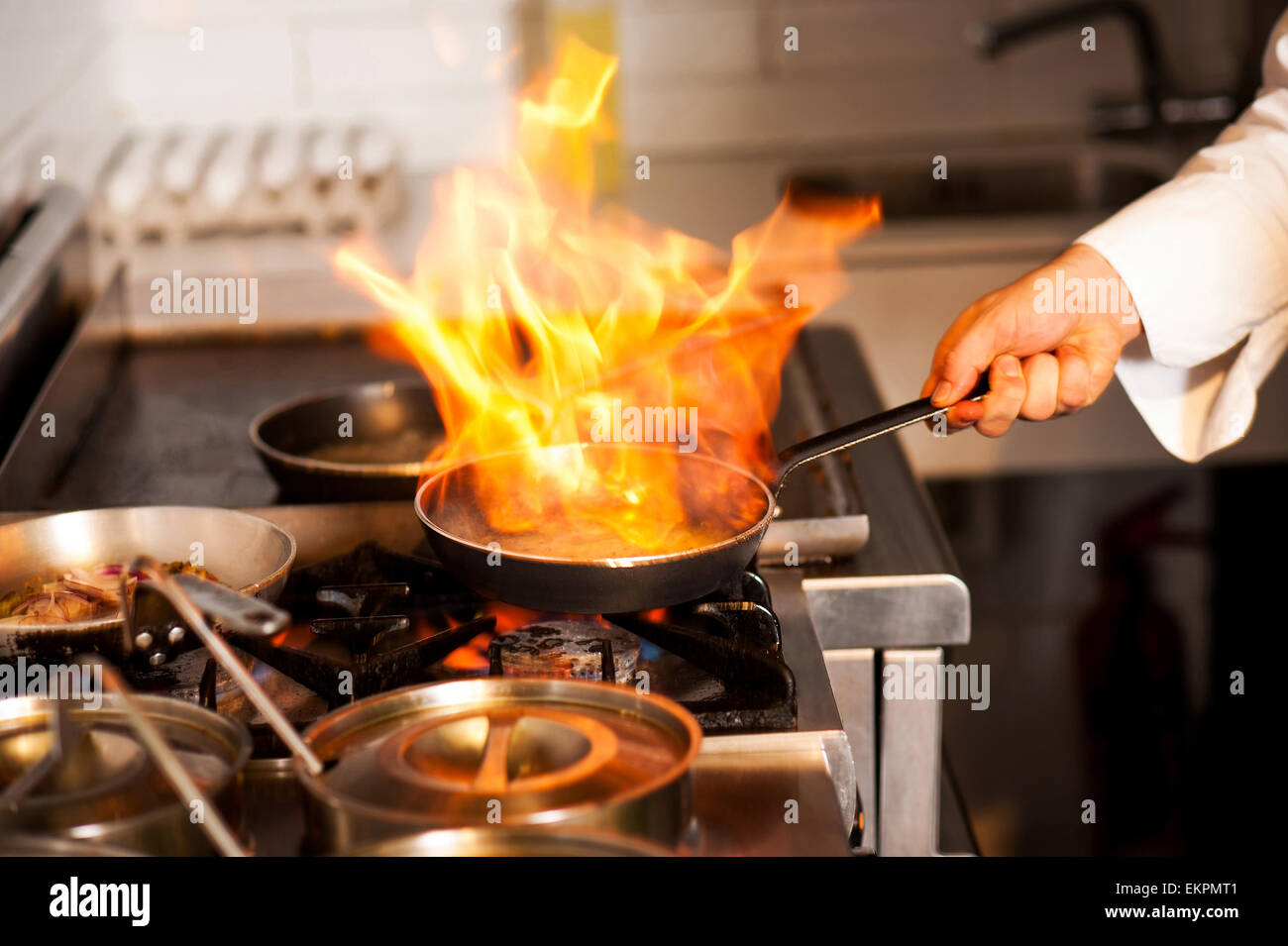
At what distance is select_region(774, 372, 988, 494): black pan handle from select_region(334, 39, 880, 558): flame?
0.08 ft

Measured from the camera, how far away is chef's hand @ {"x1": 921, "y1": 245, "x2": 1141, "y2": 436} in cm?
117

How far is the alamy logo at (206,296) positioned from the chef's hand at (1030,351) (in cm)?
97

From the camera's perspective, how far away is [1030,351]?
4.05 ft

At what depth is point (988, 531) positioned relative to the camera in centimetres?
249

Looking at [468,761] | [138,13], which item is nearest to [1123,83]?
[138,13]

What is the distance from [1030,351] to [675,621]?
0.48m

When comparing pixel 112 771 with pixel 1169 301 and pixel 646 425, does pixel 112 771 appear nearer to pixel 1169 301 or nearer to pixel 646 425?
pixel 646 425

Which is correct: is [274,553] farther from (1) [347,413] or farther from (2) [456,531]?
(1) [347,413]

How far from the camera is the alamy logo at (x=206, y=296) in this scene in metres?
1.77

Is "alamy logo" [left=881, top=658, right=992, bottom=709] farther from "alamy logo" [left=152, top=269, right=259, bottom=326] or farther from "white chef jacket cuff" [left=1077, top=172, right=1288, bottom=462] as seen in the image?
"alamy logo" [left=152, top=269, right=259, bottom=326]

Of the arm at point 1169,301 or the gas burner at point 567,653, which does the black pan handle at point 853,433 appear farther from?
the gas burner at point 567,653

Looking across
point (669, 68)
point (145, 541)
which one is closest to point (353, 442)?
point (145, 541)

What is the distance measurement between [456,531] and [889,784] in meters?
0.41
